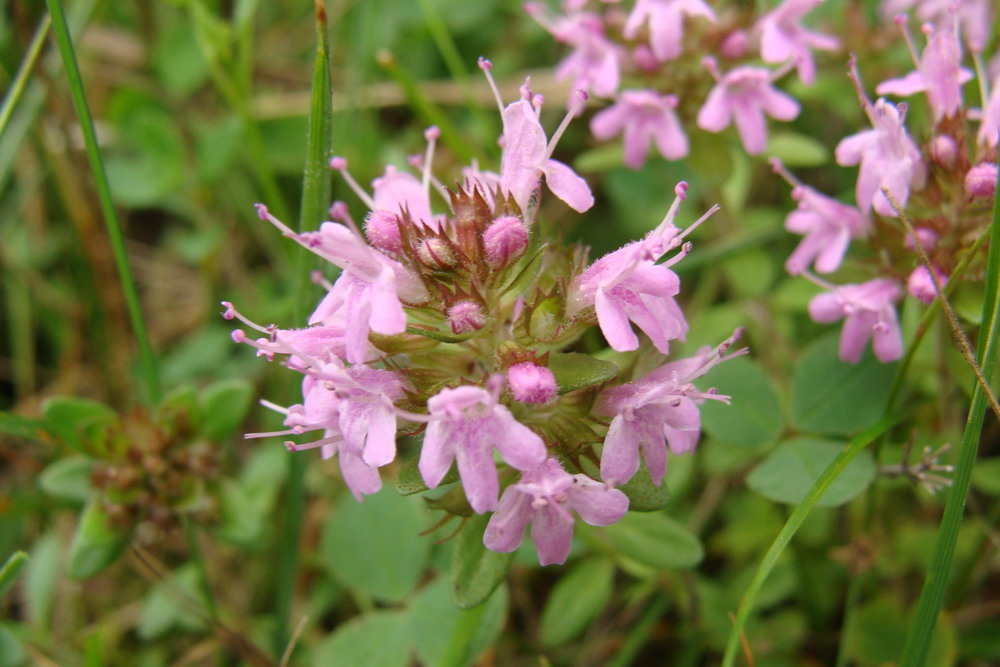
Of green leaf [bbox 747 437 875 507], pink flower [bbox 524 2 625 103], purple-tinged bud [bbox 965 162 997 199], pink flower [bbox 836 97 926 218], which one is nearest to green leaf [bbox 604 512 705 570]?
green leaf [bbox 747 437 875 507]

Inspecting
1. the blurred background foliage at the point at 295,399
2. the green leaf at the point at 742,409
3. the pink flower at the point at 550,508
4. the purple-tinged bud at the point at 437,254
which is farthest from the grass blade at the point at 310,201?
the green leaf at the point at 742,409

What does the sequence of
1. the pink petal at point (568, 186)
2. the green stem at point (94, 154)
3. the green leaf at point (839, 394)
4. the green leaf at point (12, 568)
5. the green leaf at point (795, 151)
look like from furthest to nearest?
the green leaf at point (795, 151) < the green leaf at point (839, 394) < the green stem at point (94, 154) < the green leaf at point (12, 568) < the pink petal at point (568, 186)

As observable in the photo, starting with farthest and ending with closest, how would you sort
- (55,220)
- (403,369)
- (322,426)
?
(55,220) → (403,369) → (322,426)

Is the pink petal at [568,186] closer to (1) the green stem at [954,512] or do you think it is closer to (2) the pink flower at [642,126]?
(1) the green stem at [954,512]

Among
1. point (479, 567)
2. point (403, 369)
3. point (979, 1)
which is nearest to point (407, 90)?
point (403, 369)

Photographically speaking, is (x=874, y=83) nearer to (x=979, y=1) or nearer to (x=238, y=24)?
(x=979, y=1)

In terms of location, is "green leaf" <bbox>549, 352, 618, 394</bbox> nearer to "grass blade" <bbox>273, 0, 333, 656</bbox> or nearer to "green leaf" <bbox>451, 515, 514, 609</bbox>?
"green leaf" <bbox>451, 515, 514, 609</bbox>

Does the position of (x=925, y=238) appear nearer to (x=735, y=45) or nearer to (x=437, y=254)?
(x=735, y=45)
